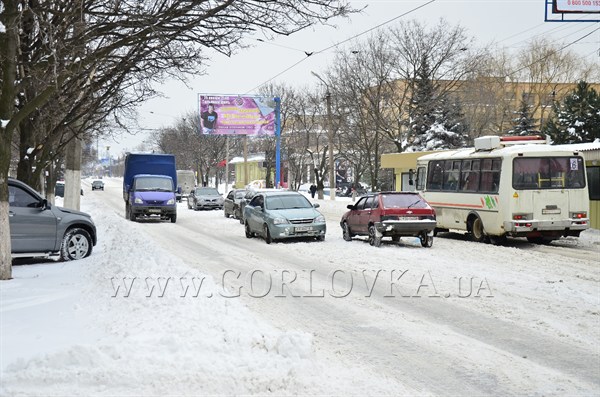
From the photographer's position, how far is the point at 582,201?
61.7 ft

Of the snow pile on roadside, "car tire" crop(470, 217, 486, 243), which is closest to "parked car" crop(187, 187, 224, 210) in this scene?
"car tire" crop(470, 217, 486, 243)

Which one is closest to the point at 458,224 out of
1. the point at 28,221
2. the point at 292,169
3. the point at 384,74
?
the point at 28,221

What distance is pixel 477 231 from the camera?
2036 cm

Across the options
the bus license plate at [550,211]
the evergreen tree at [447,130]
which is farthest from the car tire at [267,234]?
the evergreen tree at [447,130]

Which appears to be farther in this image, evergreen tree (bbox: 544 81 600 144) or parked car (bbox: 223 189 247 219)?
evergreen tree (bbox: 544 81 600 144)

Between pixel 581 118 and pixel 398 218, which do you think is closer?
pixel 398 218

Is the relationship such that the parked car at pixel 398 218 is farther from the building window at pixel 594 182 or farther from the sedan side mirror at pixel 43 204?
the sedan side mirror at pixel 43 204

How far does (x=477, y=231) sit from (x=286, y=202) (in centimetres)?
613

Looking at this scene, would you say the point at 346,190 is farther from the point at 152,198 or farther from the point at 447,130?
the point at 152,198

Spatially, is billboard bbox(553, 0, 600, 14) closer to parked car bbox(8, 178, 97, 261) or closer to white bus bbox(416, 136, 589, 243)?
white bus bbox(416, 136, 589, 243)

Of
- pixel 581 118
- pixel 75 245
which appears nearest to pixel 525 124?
pixel 581 118

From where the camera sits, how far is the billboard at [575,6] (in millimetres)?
25438

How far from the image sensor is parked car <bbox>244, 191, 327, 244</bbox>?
19.4m

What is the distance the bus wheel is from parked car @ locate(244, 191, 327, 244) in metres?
4.82
